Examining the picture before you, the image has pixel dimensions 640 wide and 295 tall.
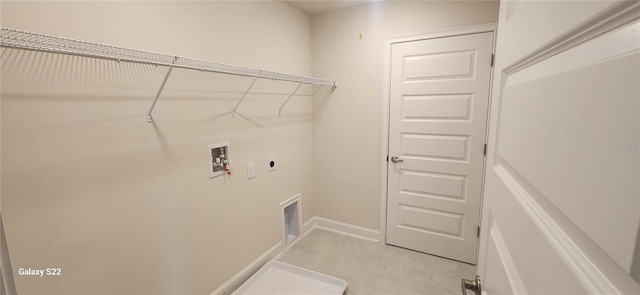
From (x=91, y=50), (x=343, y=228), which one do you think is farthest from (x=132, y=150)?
(x=343, y=228)

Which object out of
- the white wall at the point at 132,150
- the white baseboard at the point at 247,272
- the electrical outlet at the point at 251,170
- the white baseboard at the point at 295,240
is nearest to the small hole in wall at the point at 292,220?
the white baseboard at the point at 295,240

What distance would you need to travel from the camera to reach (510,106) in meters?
0.62

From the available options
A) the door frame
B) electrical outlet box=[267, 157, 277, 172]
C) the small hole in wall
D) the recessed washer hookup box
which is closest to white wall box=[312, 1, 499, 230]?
the door frame

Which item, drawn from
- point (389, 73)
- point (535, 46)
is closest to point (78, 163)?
point (535, 46)

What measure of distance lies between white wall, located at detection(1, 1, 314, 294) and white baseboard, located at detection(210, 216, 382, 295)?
0.21 ft

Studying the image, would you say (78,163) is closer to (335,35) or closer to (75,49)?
(75,49)

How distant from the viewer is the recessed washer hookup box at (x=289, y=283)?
2041 millimetres

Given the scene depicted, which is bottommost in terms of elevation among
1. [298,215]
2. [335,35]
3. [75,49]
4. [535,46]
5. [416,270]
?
[416,270]

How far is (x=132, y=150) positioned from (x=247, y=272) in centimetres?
140

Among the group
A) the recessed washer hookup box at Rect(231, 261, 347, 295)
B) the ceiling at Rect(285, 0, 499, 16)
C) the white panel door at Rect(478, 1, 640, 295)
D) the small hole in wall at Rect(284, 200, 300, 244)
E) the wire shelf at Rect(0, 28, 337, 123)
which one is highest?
the ceiling at Rect(285, 0, 499, 16)

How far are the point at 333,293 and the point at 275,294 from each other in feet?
1.46

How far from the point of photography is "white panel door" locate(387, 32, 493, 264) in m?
2.25

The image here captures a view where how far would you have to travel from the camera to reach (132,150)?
138cm

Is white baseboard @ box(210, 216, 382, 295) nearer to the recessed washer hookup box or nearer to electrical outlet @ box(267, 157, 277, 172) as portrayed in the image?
the recessed washer hookup box
